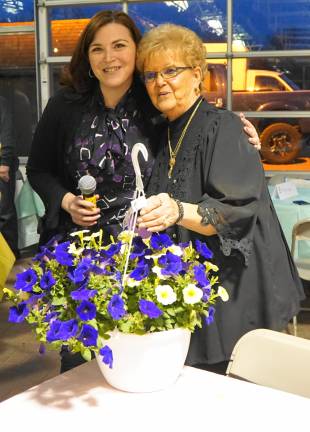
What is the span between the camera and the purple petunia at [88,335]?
1.18m

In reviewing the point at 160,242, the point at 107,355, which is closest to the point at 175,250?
the point at 160,242

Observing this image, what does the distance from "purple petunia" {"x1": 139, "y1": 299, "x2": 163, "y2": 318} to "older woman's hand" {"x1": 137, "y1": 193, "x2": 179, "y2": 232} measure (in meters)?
0.24

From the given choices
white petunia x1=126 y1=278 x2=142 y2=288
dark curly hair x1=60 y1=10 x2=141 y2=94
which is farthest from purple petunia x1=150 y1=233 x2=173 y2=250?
dark curly hair x1=60 y1=10 x2=141 y2=94

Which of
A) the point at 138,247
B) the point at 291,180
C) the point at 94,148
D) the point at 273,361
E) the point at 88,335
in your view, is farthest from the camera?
the point at 291,180

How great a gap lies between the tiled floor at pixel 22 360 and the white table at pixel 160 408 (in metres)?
2.00

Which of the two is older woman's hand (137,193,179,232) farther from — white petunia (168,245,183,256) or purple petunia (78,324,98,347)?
purple petunia (78,324,98,347)

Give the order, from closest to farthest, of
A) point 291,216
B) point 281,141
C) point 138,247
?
point 138,247, point 291,216, point 281,141

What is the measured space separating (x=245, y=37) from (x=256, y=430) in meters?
5.26

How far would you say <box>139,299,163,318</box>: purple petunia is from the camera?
1207mm

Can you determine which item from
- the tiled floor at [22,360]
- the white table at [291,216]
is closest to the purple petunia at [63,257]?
the tiled floor at [22,360]

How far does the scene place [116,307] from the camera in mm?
1192

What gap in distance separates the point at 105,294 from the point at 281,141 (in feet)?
16.6

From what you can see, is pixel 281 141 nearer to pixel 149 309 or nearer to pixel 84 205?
pixel 84 205

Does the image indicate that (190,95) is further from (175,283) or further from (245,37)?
(245,37)
